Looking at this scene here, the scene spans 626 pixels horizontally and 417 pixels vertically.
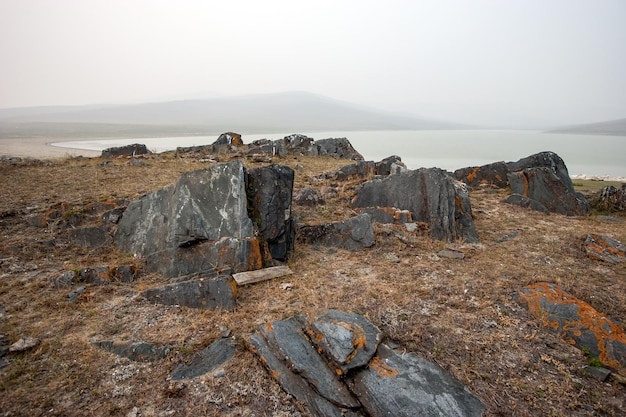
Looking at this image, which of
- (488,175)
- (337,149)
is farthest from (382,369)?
(337,149)

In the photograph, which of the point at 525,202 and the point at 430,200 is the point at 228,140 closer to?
the point at 430,200

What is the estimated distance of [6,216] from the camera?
32.3 feet

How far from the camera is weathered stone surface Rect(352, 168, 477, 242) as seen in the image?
984 cm

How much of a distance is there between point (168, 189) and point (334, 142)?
19.6 m

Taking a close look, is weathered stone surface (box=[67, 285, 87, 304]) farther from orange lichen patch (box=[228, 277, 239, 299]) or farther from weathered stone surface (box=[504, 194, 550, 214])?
weathered stone surface (box=[504, 194, 550, 214])

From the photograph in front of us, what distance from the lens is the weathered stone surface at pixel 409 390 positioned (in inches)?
157

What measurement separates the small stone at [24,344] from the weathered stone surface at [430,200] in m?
9.39

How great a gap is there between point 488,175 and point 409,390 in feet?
48.9

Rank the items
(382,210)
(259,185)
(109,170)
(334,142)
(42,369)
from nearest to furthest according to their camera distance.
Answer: (42,369) < (259,185) < (382,210) < (109,170) < (334,142)

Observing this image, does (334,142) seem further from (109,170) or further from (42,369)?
(42,369)

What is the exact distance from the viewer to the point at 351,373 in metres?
4.45

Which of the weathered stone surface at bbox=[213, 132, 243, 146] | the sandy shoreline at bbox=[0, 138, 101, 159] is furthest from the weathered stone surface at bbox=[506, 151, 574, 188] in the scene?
the sandy shoreline at bbox=[0, 138, 101, 159]

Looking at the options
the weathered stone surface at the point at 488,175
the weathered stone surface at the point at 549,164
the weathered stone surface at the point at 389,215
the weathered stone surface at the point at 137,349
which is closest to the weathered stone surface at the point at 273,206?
the weathered stone surface at the point at 389,215

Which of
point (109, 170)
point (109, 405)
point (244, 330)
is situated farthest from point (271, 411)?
point (109, 170)
